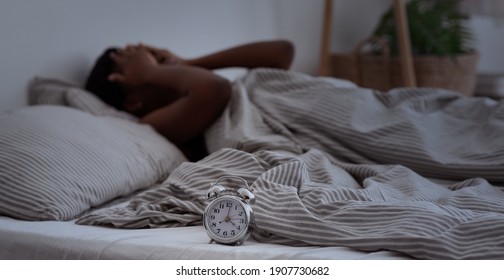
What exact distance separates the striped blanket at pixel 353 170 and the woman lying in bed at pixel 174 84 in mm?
59

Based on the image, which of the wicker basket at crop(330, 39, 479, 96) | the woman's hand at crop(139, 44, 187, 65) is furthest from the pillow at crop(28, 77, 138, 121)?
the wicker basket at crop(330, 39, 479, 96)

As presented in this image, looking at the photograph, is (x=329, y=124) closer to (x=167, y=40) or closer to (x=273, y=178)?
(x=273, y=178)

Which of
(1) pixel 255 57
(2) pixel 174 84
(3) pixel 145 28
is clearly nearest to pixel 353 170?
(2) pixel 174 84

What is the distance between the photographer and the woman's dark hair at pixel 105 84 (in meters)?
2.18

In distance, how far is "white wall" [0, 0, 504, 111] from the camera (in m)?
2.01

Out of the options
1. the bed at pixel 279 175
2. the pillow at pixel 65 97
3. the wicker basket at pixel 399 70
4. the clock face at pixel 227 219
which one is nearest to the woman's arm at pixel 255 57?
the bed at pixel 279 175

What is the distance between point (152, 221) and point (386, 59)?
7.34ft

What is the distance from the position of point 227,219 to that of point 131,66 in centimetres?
102

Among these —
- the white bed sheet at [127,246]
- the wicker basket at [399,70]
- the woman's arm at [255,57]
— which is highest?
the woman's arm at [255,57]

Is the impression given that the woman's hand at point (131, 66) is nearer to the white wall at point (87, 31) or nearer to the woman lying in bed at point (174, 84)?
the woman lying in bed at point (174, 84)

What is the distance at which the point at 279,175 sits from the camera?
146cm

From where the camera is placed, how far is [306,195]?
4.46 ft

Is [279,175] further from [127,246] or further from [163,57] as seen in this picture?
[163,57]

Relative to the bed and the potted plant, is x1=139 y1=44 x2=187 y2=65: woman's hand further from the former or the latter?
the potted plant
